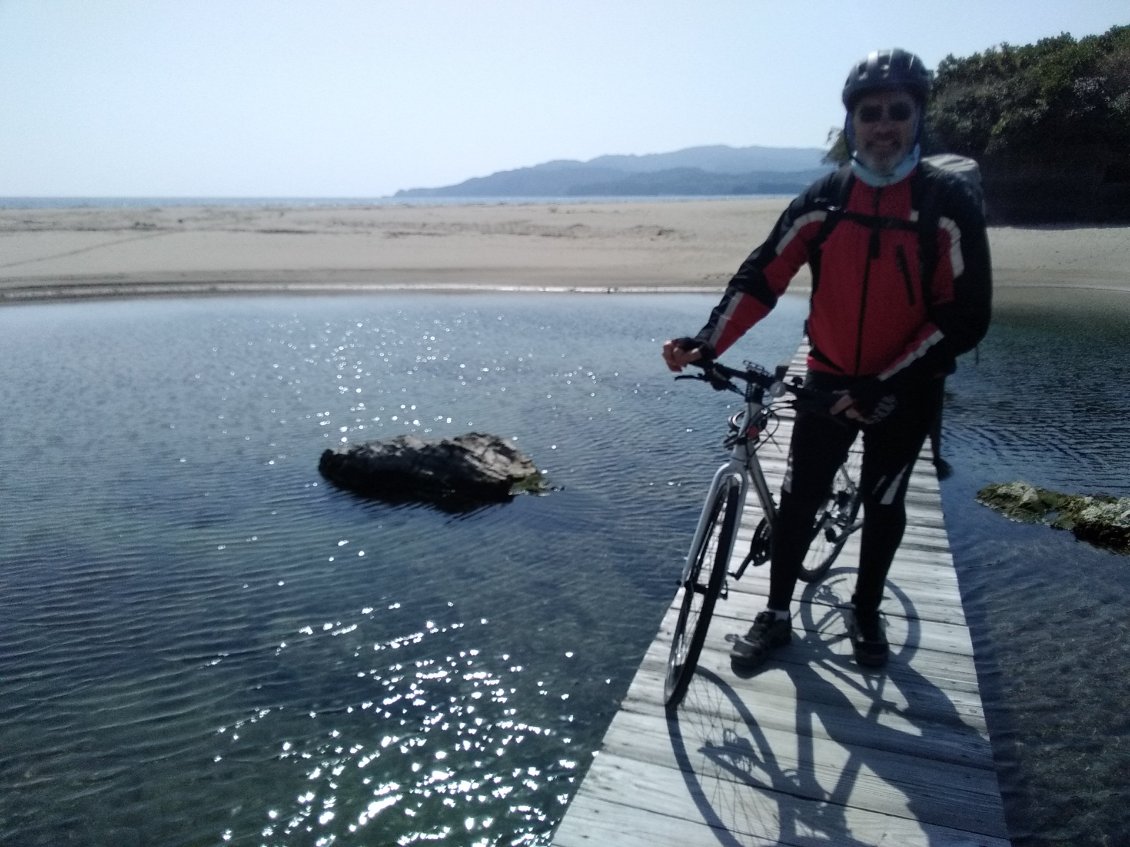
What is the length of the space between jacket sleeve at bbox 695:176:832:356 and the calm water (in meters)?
1.89

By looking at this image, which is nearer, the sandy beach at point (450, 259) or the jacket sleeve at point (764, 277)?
the jacket sleeve at point (764, 277)

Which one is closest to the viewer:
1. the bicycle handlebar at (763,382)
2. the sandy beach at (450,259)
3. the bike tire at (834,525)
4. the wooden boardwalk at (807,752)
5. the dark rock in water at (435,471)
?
the wooden boardwalk at (807,752)

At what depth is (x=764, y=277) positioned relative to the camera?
3258mm

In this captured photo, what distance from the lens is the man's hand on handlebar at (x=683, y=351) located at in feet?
10.3

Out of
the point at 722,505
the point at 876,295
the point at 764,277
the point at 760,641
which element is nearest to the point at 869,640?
the point at 760,641

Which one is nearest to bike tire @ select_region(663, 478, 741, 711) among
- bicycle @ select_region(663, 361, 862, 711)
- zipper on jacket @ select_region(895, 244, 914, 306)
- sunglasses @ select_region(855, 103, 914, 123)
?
bicycle @ select_region(663, 361, 862, 711)

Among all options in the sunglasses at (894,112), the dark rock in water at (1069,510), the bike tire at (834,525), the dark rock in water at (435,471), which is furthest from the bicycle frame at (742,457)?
the dark rock in water at (1069,510)

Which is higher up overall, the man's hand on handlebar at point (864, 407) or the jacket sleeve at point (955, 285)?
the jacket sleeve at point (955, 285)

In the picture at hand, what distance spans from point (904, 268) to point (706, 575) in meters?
1.29

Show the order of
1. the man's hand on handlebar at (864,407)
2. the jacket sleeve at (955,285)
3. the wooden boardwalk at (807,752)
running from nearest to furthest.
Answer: the wooden boardwalk at (807,752)
the jacket sleeve at (955,285)
the man's hand on handlebar at (864,407)

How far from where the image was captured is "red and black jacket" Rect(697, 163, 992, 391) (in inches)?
112

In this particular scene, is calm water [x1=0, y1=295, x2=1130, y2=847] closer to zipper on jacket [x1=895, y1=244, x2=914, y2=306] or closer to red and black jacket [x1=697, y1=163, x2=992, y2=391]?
red and black jacket [x1=697, y1=163, x2=992, y2=391]

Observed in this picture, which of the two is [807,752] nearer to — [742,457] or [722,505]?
[722,505]

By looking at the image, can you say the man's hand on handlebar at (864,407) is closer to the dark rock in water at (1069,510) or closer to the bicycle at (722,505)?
the bicycle at (722,505)
